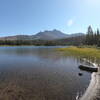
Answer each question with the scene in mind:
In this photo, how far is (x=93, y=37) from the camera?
86.1 metres

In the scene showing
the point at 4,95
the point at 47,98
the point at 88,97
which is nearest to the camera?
the point at 88,97

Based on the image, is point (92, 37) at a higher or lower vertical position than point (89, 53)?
higher

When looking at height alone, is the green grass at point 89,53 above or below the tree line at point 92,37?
below

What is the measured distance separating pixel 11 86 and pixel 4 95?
2287mm

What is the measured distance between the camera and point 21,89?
488 inches

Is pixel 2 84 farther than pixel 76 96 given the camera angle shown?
Yes

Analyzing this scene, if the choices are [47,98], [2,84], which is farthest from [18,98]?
[2,84]

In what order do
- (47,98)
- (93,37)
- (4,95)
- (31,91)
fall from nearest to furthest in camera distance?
(47,98)
(4,95)
(31,91)
(93,37)

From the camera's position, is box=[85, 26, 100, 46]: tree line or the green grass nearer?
the green grass

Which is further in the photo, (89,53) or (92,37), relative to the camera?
(92,37)

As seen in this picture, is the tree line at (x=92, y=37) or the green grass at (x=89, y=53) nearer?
the green grass at (x=89, y=53)

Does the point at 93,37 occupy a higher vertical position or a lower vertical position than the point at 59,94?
higher

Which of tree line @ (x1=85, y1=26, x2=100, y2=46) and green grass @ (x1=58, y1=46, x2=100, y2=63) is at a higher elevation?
tree line @ (x1=85, y1=26, x2=100, y2=46)

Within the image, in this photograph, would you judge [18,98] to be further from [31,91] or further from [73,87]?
[73,87]
